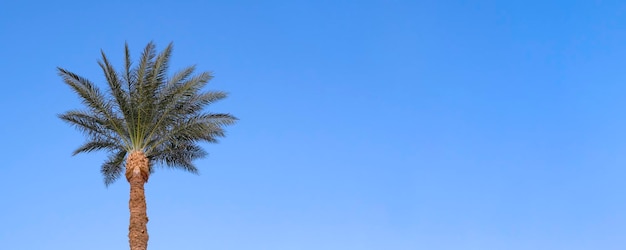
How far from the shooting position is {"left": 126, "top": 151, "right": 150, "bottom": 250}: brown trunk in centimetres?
3164

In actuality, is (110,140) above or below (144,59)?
below

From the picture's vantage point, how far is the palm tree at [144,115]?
33.0 m

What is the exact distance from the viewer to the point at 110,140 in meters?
33.9

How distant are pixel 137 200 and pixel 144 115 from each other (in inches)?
134

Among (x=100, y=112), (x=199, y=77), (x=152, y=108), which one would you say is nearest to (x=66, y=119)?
(x=100, y=112)

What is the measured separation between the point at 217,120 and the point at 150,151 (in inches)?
117

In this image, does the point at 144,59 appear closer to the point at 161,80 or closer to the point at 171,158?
the point at 161,80

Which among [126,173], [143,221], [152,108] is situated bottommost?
[143,221]

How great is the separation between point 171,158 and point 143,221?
156 inches

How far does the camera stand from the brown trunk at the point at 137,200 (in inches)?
1246

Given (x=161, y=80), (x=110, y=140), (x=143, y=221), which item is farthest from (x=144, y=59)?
(x=143, y=221)

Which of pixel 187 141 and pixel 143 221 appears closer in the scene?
pixel 143 221

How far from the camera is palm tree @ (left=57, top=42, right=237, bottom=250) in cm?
3300

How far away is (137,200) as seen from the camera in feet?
106
